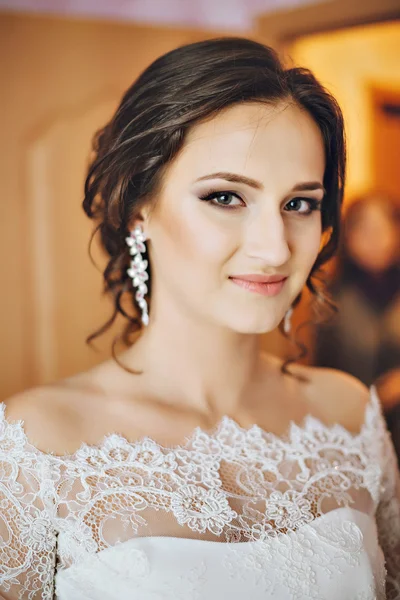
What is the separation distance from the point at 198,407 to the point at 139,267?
1.01ft

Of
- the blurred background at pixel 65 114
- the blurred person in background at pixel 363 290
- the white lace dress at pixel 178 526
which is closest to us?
the white lace dress at pixel 178 526

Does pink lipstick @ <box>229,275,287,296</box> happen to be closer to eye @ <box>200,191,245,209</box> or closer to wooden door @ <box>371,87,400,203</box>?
eye @ <box>200,191,245,209</box>

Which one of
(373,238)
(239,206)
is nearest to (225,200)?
(239,206)

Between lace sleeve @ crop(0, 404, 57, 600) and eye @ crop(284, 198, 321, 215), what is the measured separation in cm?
63

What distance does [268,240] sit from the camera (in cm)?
114

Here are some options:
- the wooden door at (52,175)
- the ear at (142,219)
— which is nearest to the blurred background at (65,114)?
the wooden door at (52,175)

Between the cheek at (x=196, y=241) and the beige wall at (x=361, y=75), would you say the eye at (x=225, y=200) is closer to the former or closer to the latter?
the cheek at (x=196, y=241)

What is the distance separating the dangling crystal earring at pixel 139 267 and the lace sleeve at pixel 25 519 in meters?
0.37

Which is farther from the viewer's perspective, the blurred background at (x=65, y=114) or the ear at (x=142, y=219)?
the blurred background at (x=65, y=114)

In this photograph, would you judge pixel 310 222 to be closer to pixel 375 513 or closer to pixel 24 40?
pixel 375 513

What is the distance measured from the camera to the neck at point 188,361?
1.31 metres

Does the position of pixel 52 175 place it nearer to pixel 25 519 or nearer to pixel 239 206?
pixel 239 206

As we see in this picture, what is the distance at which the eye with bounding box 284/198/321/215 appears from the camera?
4.06 ft

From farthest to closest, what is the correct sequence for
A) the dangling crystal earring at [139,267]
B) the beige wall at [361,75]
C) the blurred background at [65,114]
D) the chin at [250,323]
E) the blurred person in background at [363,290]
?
the beige wall at [361,75], the blurred person in background at [363,290], the blurred background at [65,114], the dangling crystal earring at [139,267], the chin at [250,323]
